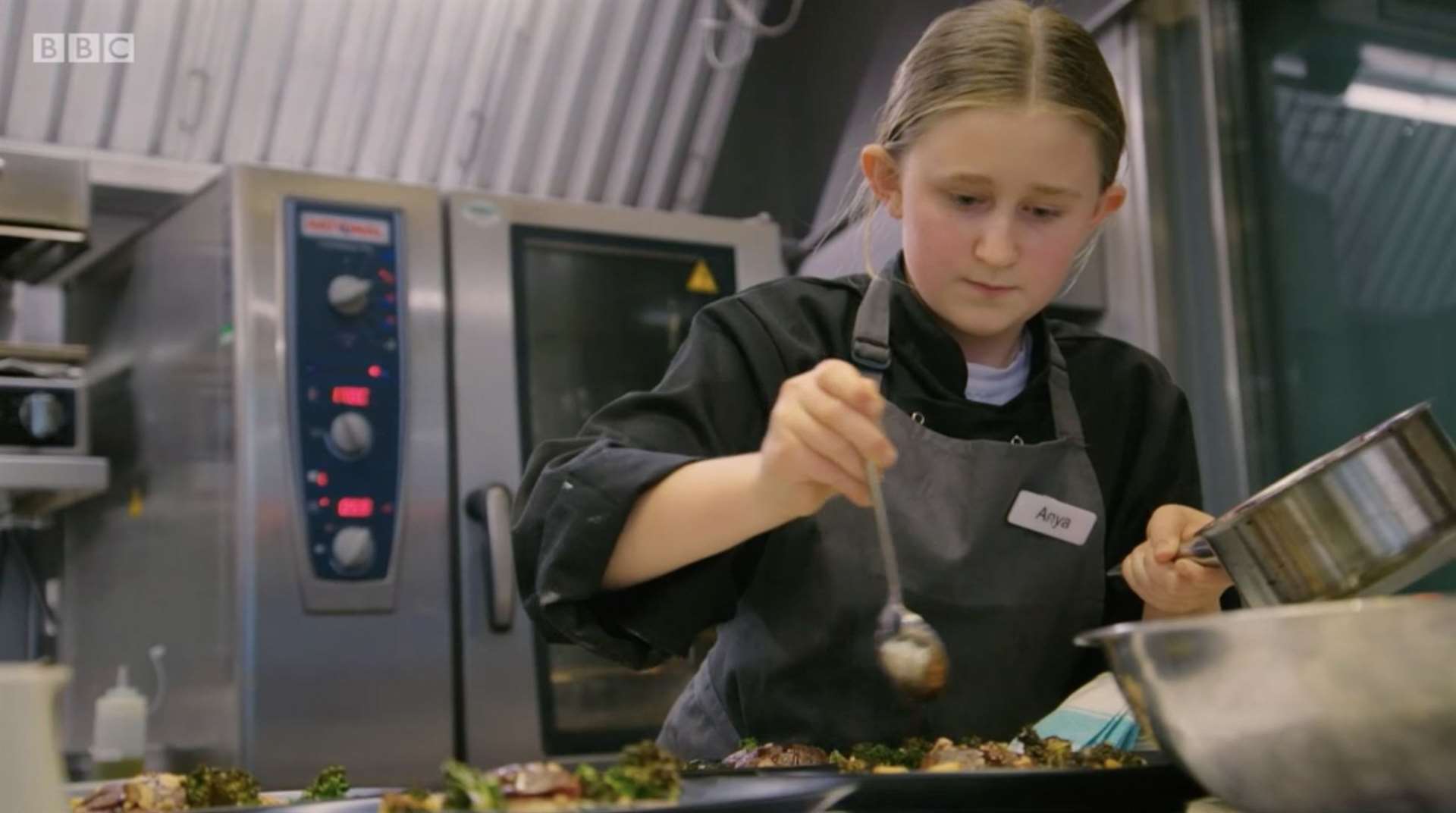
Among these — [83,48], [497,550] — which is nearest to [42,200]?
[83,48]

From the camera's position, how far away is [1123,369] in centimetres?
137

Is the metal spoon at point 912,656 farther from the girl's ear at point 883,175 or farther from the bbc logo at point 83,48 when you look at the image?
the bbc logo at point 83,48

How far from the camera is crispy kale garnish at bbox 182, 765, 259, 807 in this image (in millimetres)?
900

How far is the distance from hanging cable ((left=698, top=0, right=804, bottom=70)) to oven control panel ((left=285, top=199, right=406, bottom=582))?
2.67 feet

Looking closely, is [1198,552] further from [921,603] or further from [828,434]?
[828,434]

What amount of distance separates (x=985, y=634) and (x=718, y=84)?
181 cm

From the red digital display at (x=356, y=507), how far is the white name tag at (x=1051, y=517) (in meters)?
1.19

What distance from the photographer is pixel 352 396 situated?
7.13ft

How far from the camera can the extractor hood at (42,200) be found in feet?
7.08

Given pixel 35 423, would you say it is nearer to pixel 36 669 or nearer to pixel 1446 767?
pixel 36 669

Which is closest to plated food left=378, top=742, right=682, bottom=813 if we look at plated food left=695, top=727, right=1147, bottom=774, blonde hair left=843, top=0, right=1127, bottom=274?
plated food left=695, top=727, right=1147, bottom=774

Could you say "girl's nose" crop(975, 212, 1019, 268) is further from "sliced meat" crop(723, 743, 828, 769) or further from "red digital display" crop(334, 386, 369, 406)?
"red digital display" crop(334, 386, 369, 406)

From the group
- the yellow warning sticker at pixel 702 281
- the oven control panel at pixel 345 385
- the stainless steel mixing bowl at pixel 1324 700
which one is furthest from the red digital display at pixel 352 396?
the stainless steel mixing bowl at pixel 1324 700

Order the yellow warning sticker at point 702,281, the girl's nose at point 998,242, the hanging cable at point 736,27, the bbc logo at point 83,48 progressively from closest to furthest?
the girl's nose at point 998,242 < the bbc logo at point 83,48 < the yellow warning sticker at point 702,281 < the hanging cable at point 736,27
